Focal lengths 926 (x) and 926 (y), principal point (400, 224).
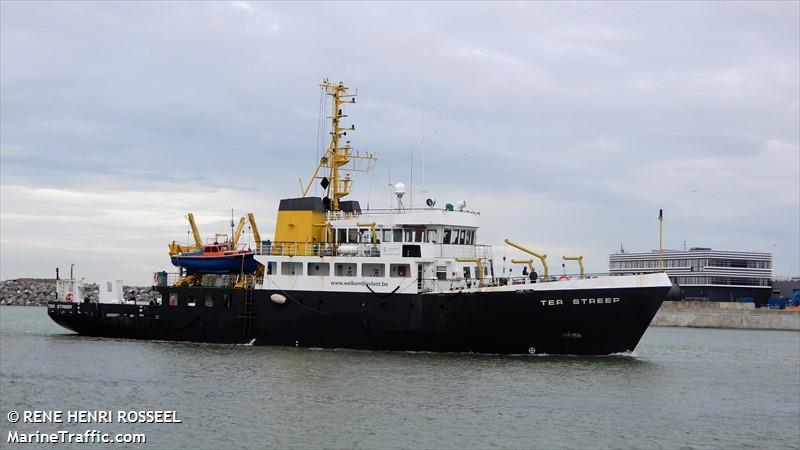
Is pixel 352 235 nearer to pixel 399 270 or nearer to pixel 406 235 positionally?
pixel 406 235

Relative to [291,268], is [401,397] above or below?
below

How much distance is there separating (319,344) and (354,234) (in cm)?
483

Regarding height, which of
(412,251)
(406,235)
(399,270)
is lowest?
(399,270)

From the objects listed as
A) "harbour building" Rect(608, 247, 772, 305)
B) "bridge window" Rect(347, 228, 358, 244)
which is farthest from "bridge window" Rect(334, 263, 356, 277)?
"harbour building" Rect(608, 247, 772, 305)

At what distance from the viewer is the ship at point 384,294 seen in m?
34.6

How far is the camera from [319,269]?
38688 millimetres

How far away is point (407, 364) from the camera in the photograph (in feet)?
108

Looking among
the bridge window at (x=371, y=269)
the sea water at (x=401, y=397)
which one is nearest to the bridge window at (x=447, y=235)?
the bridge window at (x=371, y=269)

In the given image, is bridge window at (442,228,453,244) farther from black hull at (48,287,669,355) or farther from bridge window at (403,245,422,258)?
black hull at (48,287,669,355)

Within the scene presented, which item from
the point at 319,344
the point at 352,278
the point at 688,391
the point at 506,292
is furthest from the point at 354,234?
the point at 688,391

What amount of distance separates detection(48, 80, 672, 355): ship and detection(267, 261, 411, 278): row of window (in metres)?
0.04

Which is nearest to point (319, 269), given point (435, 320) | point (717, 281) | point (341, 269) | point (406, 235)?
point (341, 269)

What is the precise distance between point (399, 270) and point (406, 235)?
1535mm

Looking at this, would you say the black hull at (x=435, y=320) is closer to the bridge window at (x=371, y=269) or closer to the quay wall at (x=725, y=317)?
the bridge window at (x=371, y=269)
